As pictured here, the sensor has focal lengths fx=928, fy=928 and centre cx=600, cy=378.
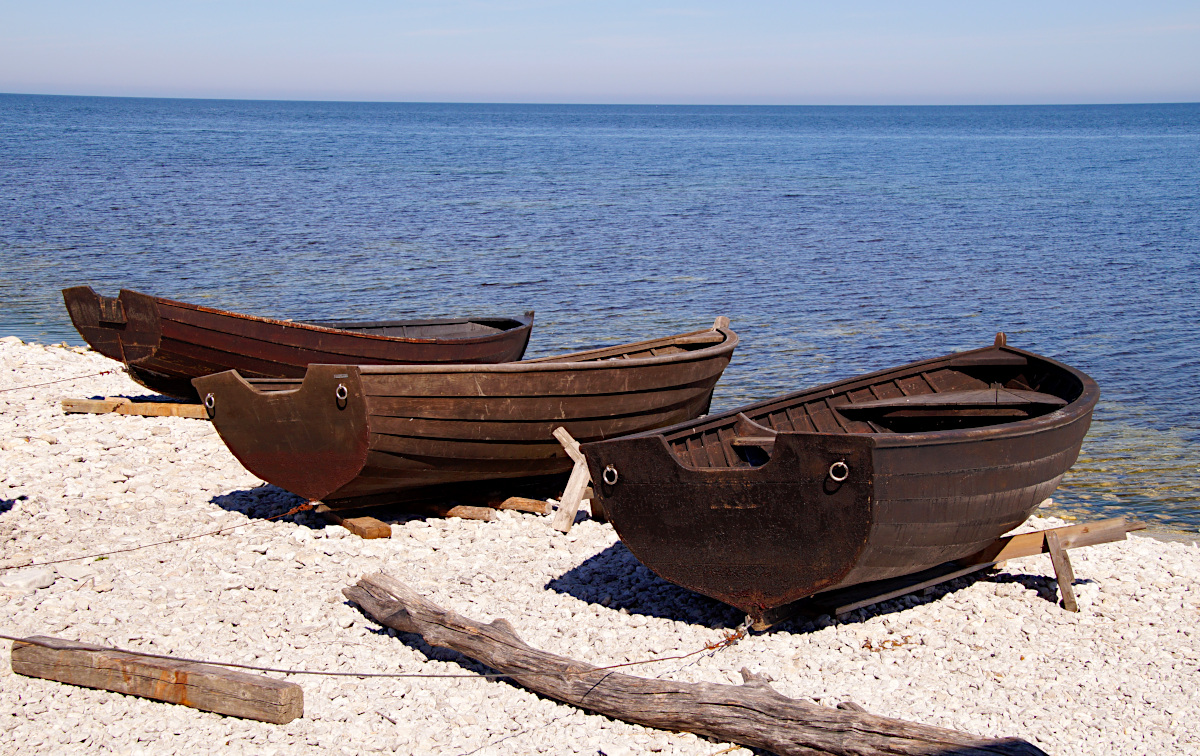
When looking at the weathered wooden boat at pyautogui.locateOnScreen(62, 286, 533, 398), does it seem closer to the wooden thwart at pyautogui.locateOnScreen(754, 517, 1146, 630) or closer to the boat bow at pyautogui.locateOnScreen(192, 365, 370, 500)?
the boat bow at pyautogui.locateOnScreen(192, 365, 370, 500)

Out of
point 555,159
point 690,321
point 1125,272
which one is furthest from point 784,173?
point 690,321

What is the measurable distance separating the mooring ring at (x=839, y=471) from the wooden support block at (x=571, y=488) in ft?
8.60

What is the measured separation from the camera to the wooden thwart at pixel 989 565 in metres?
6.45

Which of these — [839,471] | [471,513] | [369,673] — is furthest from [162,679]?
[839,471]

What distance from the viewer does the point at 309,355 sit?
1091 cm

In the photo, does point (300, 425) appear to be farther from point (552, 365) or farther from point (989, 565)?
point (989, 565)

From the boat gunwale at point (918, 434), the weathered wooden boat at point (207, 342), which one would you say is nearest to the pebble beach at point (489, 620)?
the boat gunwale at point (918, 434)

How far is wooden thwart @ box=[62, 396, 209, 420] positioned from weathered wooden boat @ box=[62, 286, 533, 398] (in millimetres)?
244

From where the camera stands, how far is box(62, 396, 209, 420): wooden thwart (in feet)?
37.6

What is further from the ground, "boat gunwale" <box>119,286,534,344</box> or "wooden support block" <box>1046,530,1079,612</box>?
"boat gunwale" <box>119,286,534,344</box>

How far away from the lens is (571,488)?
8.00 m

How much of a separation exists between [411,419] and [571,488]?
1.48 m

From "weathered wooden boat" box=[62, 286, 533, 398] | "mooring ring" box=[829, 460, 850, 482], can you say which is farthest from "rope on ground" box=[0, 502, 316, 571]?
"mooring ring" box=[829, 460, 850, 482]

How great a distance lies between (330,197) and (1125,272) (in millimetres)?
31759
